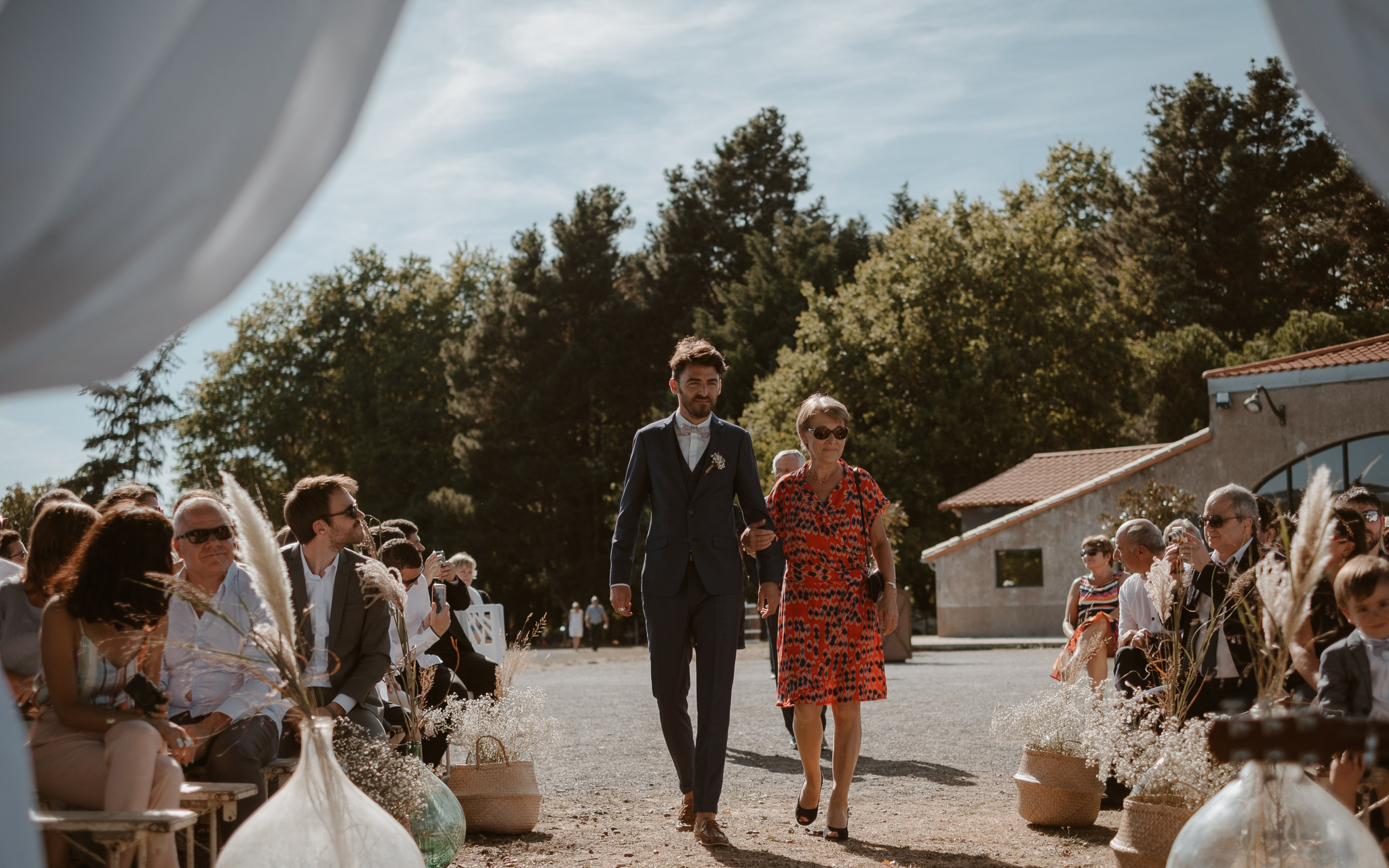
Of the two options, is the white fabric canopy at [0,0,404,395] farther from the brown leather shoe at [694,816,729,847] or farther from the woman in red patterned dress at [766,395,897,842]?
the brown leather shoe at [694,816,729,847]

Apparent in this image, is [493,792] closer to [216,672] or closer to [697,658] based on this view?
[697,658]

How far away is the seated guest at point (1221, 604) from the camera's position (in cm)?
573

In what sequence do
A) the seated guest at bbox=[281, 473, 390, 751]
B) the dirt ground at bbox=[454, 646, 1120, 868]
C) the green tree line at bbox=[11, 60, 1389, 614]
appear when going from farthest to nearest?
the green tree line at bbox=[11, 60, 1389, 614], the dirt ground at bbox=[454, 646, 1120, 868], the seated guest at bbox=[281, 473, 390, 751]

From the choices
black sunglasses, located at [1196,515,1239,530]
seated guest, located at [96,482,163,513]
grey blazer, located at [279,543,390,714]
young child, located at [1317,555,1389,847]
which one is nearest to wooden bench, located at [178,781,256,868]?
grey blazer, located at [279,543,390,714]

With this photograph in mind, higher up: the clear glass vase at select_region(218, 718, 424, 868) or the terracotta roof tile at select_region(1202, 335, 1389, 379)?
the terracotta roof tile at select_region(1202, 335, 1389, 379)

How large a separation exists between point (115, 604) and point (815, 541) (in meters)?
3.60

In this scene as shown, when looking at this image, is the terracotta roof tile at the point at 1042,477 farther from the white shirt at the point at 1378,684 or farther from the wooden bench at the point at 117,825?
the wooden bench at the point at 117,825

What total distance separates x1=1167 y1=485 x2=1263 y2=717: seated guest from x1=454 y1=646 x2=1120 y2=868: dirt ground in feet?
3.02

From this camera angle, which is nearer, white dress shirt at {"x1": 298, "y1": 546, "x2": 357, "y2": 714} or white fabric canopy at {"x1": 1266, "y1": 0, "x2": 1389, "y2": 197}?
white fabric canopy at {"x1": 1266, "y1": 0, "x2": 1389, "y2": 197}

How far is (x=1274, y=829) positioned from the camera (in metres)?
3.63

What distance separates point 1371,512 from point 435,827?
17.2 ft

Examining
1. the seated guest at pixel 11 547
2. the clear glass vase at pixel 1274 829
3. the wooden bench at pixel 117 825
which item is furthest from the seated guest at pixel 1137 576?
the seated guest at pixel 11 547

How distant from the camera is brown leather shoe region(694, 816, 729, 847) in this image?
249 inches

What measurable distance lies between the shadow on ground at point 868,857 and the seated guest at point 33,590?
9.79 feet
